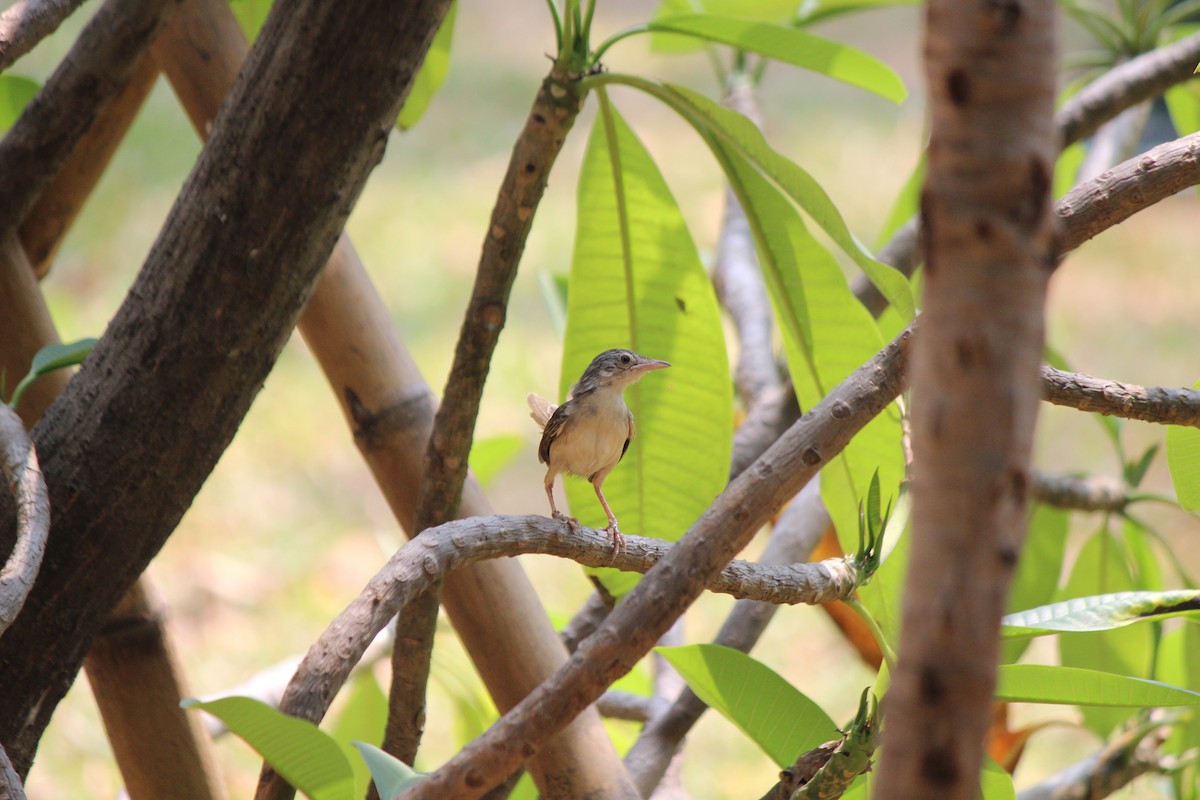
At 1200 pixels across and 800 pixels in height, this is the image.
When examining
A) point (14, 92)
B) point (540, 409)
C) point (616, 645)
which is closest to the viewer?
point (616, 645)

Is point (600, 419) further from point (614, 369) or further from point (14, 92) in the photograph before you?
point (14, 92)

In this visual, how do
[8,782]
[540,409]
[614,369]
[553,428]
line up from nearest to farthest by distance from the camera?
[8,782]
[614,369]
[553,428]
[540,409]

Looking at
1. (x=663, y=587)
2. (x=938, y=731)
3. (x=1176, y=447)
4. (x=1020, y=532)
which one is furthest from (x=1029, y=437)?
(x=1176, y=447)

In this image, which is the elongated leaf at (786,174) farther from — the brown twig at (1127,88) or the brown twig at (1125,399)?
the brown twig at (1127,88)

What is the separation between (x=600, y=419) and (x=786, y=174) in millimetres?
472

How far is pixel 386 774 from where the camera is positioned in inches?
33.9

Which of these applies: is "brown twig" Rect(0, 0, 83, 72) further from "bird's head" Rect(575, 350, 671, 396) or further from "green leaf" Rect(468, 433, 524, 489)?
"green leaf" Rect(468, 433, 524, 489)

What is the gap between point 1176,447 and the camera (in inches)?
51.8

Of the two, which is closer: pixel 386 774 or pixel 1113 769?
pixel 386 774

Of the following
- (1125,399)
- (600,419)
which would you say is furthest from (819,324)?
(1125,399)

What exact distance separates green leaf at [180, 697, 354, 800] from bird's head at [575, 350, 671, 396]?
2.95 feet

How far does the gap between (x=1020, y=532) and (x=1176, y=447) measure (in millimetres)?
978

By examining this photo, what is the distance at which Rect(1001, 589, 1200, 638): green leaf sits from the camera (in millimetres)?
1029

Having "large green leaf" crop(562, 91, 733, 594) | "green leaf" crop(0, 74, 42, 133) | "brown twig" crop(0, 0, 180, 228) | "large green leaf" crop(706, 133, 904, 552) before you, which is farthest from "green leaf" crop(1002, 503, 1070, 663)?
"green leaf" crop(0, 74, 42, 133)
